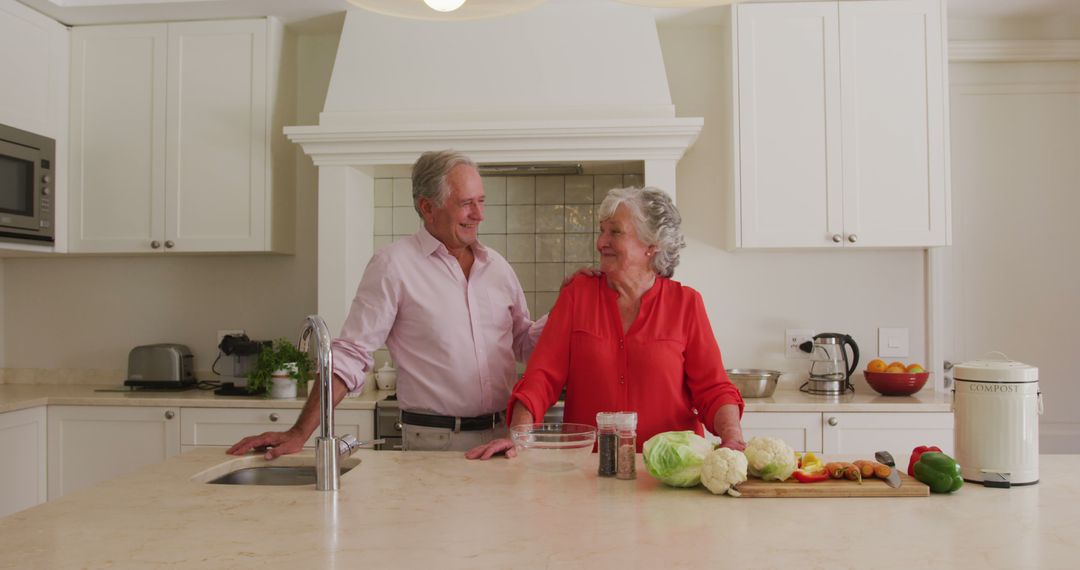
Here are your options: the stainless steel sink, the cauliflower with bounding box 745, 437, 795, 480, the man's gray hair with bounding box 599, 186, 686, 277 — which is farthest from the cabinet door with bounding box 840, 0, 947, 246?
the stainless steel sink

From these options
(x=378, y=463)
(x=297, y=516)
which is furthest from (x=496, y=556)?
(x=378, y=463)

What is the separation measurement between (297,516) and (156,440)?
2.30 m

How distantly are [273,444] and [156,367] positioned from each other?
6.69 ft

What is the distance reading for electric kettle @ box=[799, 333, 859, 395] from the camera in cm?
A: 352

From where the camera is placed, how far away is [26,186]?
355 centimetres

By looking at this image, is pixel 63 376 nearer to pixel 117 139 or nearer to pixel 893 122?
pixel 117 139

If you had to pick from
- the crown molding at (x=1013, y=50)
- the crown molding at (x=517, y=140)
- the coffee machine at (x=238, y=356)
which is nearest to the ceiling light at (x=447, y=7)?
the crown molding at (x=517, y=140)

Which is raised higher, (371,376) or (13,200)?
(13,200)

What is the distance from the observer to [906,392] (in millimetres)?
3436

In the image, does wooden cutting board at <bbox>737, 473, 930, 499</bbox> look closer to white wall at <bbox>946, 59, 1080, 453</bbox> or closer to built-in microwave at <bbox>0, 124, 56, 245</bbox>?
white wall at <bbox>946, 59, 1080, 453</bbox>

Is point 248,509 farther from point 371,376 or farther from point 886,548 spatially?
point 371,376

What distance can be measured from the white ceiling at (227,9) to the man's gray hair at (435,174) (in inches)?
60.9

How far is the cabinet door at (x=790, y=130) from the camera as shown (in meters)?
3.53

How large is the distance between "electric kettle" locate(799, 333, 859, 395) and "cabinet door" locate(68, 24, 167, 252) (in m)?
2.87
